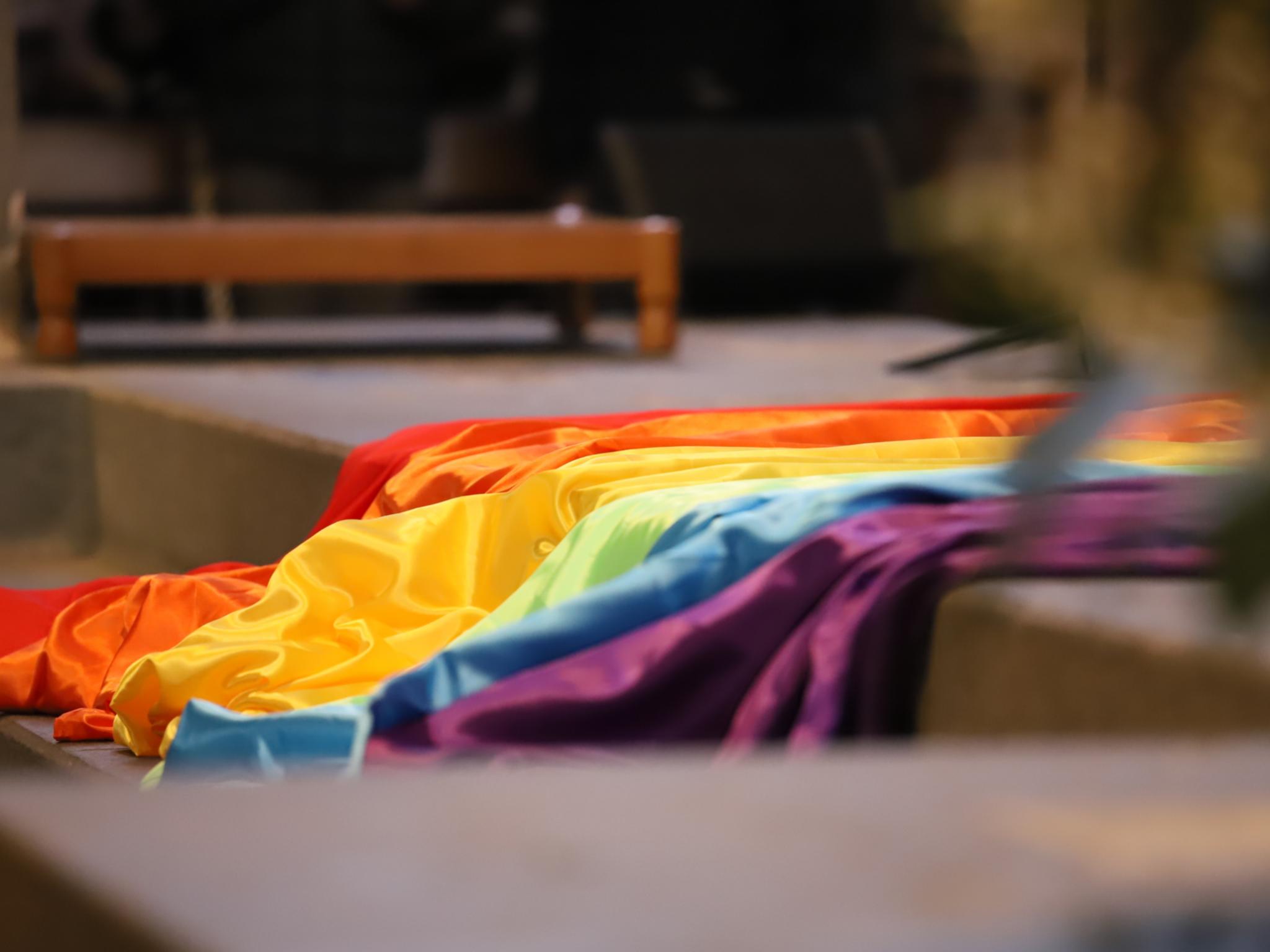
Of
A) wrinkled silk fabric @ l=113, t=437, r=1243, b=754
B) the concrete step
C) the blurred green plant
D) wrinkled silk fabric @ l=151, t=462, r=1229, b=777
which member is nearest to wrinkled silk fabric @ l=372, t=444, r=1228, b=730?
wrinkled silk fabric @ l=151, t=462, r=1229, b=777

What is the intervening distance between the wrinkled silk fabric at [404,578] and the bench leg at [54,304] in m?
2.13

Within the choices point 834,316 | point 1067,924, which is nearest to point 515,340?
point 834,316

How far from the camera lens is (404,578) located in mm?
2107

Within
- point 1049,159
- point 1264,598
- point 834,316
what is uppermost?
point 1049,159

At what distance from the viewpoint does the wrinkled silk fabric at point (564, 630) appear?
1.69 meters

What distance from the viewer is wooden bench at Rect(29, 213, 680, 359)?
411 cm

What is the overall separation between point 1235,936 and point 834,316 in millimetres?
5133

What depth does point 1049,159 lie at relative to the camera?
0.55 meters

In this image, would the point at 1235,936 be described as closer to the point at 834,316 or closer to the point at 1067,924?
the point at 1067,924

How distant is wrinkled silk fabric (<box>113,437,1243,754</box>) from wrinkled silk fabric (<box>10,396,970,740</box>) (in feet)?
0.55

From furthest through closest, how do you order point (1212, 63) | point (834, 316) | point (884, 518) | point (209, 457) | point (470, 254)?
point (834, 316)
point (470, 254)
point (209, 457)
point (884, 518)
point (1212, 63)

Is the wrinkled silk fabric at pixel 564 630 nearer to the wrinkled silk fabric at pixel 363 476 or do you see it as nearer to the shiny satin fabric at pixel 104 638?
the shiny satin fabric at pixel 104 638

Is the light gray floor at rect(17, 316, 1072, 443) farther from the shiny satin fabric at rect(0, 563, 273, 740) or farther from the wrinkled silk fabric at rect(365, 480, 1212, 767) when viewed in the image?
the wrinkled silk fabric at rect(365, 480, 1212, 767)

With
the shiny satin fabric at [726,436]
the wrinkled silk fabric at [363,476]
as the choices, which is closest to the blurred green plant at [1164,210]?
the shiny satin fabric at [726,436]
